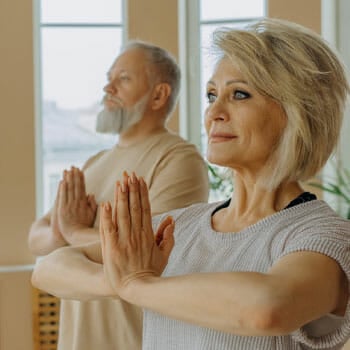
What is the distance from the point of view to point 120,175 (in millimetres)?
2719

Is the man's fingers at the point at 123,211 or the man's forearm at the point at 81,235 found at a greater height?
the man's fingers at the point at 123,211

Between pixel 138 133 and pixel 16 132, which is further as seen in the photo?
pixel 16 132

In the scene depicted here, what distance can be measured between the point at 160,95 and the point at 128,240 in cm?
155

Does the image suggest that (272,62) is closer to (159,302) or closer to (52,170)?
(159,302)

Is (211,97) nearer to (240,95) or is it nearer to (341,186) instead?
(240,95)

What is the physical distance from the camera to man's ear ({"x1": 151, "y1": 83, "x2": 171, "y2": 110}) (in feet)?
9.36

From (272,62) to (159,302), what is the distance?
0.48 m

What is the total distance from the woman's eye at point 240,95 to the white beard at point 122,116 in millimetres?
1291

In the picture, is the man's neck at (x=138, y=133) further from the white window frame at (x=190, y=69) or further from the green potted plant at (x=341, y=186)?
the white window frame at (x=190, y=69)

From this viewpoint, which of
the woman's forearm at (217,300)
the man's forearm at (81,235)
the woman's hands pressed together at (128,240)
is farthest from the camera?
the man's forearm at (81,235)

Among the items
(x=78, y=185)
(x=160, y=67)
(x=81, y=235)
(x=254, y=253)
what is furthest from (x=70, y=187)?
(x=254, y=253)

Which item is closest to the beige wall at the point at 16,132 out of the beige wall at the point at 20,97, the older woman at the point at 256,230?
the beige wall at the point at 20,97

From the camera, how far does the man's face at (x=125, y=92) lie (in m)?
2.80

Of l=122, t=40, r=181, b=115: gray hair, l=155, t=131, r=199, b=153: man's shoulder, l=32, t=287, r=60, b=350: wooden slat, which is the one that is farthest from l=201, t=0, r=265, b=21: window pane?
l=155, t=131, r=199, b=153: man's shoulder
